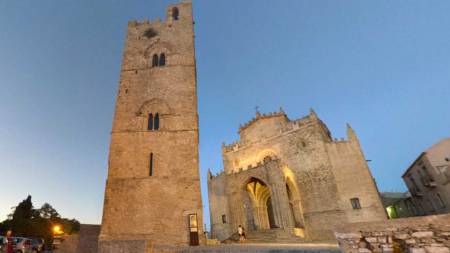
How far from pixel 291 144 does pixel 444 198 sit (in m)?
13.8

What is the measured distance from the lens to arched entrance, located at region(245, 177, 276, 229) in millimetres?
21234

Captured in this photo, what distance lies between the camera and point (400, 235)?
4551mm

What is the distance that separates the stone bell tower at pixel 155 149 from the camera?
1171 cm

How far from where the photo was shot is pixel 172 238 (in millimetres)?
11539

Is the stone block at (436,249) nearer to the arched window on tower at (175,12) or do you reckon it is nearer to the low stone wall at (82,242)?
the low stone wall at (82,242)

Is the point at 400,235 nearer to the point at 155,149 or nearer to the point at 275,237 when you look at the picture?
the point at 155,149

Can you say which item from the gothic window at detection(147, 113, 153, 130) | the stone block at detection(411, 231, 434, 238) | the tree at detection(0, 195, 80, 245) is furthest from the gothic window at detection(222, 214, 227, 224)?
the tree at detection(0, 195, 80, 245)

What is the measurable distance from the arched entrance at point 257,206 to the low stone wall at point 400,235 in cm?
1590

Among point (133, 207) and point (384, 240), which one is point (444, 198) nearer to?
point (384, 240)

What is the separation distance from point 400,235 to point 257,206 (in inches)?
704

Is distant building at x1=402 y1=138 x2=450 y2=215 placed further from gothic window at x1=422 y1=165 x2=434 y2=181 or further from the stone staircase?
the stone staircase

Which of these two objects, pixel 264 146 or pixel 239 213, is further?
pixel 264 146

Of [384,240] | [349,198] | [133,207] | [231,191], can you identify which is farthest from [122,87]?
[349,198]

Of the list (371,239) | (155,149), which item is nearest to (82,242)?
(155,149)
